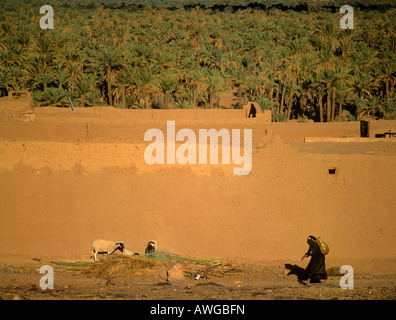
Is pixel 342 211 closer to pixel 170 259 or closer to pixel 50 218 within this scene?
pixel 170 259

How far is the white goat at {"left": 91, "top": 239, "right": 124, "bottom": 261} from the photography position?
12.3 m

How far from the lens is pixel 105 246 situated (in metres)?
12.4

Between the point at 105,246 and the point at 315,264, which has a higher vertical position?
the point at 105,246

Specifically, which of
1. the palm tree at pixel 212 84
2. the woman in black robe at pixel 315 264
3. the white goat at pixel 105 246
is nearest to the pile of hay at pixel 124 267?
the white goat at pixel 105 246

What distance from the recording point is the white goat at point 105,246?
40.5ft

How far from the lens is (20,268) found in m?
11.9

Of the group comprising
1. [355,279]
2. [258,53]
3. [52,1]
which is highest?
[52,1]


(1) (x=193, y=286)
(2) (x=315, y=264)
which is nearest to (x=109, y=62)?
(1) (x=193, y=286)

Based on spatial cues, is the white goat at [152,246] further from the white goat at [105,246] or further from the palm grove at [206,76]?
the palm grove at [206,76]

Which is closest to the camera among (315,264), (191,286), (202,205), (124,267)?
(191,286)

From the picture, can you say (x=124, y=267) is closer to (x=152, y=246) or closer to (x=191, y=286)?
(x=152, y=246)

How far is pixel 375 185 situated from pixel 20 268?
785 cm

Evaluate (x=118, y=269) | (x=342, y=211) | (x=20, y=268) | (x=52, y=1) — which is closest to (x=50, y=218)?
(x=20, y=268)

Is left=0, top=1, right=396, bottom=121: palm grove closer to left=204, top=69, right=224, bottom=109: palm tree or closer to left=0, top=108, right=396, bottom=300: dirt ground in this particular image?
left=204, top=69, right=224, bottom=109: palm tree
